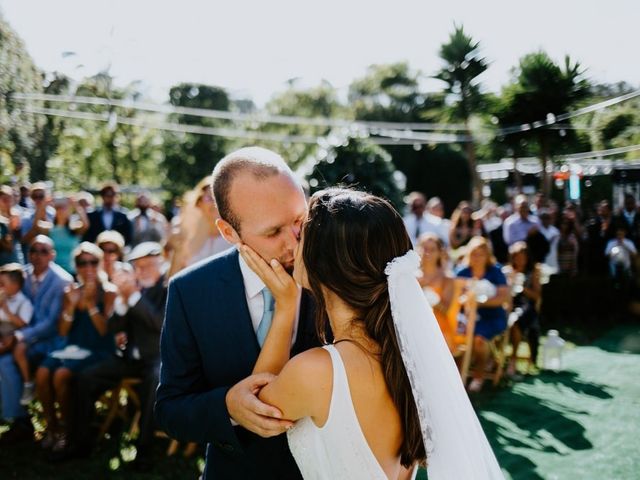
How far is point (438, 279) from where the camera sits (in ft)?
21.8

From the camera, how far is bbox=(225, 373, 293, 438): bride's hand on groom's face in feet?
5.38

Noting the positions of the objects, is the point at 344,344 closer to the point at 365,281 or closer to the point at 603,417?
the point at 365,281

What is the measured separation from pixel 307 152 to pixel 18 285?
Answer: 36.8 meters

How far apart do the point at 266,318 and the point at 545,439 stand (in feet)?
14.6

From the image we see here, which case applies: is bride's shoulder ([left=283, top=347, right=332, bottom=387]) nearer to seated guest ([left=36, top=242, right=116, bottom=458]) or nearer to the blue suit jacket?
the blue suit jacket

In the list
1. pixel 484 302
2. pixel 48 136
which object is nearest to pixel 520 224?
pixel 484 302

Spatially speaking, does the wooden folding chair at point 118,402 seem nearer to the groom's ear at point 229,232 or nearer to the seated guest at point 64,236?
the seated guest at point 64,236

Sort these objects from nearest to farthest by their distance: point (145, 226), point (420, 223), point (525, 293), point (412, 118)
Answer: point (525, 293) → point (420, 223) → point (145, 226) → point (412, 118)

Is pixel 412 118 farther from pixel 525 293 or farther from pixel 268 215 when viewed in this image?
pixel 268 215

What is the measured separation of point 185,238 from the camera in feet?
17.8

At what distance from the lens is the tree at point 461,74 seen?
1528 centimetres

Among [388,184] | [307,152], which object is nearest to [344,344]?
[388,184]

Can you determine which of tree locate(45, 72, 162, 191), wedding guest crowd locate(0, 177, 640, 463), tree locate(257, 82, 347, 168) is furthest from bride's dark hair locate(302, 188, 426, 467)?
tree locate(257, 82, 347, 168)

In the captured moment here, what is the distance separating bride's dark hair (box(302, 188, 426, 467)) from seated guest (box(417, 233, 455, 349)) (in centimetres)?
470
